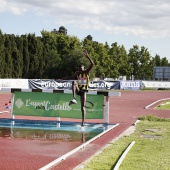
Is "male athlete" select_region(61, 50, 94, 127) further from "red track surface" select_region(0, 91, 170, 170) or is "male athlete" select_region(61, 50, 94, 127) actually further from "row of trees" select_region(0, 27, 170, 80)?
"row of trees" select_region(0, 27, 170, 80)

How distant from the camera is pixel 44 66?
72375 mm

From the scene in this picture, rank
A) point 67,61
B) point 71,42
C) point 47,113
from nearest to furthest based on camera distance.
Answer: point 47,113
point 67,61
point 71,42

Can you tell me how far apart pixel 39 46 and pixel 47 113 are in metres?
55.4

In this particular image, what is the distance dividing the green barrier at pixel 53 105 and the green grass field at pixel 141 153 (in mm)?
2038

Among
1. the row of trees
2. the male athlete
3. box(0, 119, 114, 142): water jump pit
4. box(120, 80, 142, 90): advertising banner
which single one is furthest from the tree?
the male athlete

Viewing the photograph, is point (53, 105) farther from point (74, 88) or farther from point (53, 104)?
point (74, 88)

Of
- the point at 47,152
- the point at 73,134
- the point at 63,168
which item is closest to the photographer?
the point at 63,168

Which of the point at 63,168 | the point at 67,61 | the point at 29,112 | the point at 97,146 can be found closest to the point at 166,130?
the point at 97,146

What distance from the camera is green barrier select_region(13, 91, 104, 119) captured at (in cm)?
1620

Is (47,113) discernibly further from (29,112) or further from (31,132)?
(31,132)

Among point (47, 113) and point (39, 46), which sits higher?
point (39, 46)

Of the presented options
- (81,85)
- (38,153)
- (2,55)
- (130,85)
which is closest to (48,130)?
(81,85)

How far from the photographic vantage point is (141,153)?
1007cm

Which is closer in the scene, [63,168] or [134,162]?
[63,168]
